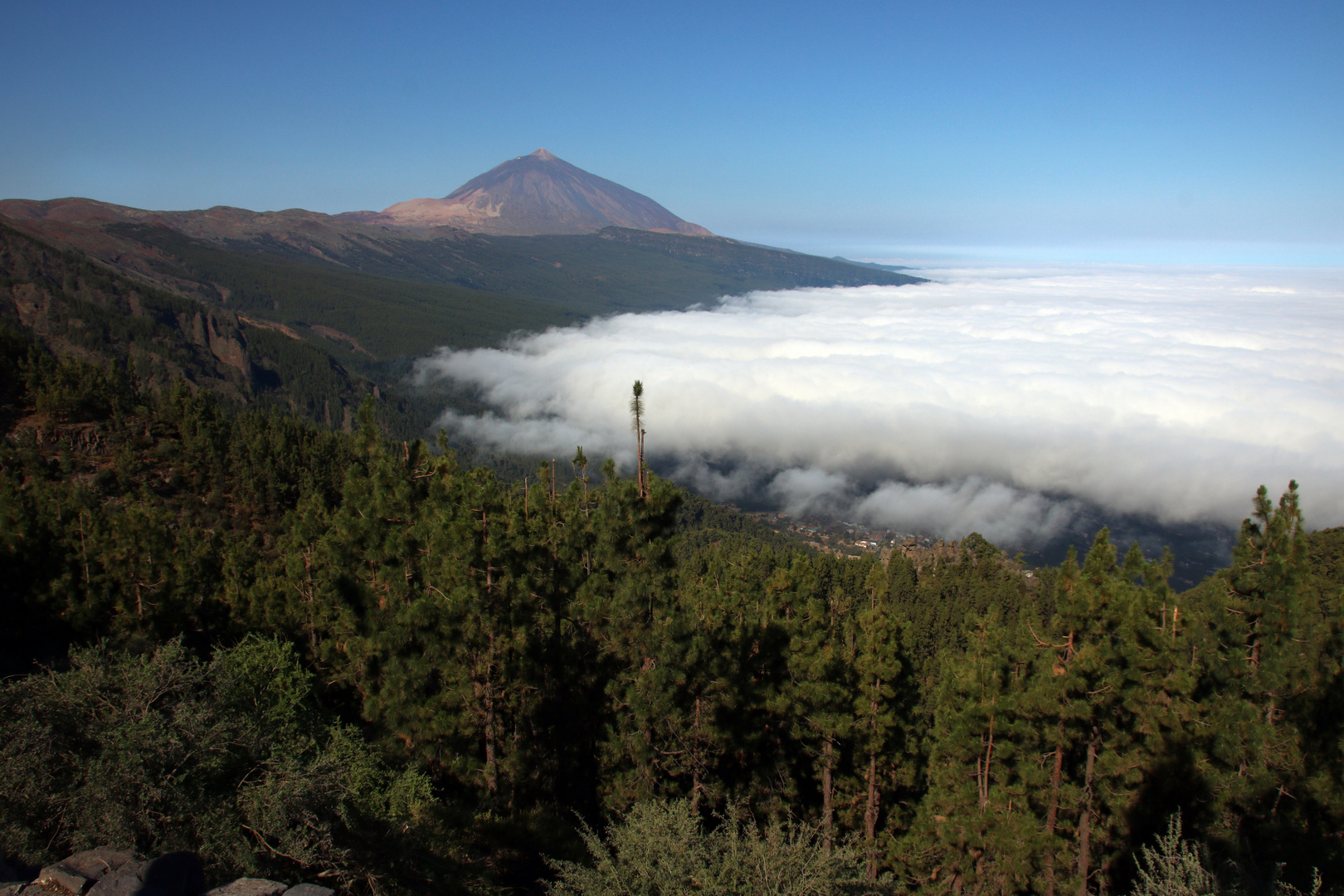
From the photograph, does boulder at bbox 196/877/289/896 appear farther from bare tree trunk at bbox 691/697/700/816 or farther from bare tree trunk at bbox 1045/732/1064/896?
bare tree trunk at bbox 1045/732/1064/896

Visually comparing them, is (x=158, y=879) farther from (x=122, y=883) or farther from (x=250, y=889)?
(x=250, y=889)

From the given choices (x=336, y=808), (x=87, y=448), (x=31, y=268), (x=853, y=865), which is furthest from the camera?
(x=31, y=268)

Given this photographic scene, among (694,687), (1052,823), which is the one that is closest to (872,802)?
(1052,823)

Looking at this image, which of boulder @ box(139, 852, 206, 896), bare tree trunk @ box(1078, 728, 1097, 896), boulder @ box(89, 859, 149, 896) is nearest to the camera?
boulder @ box(89, 859, 149, 896)

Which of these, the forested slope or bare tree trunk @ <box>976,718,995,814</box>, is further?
bare tree trunk @ <box>976,718,995,814</box>

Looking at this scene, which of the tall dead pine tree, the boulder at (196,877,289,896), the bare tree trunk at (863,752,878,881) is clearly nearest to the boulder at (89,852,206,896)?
the boulder at (196,877,289,896)

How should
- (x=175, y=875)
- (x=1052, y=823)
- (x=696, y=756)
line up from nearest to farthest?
(x=175, y=875)
(x=1052, y=823)
(x=696, y=756)

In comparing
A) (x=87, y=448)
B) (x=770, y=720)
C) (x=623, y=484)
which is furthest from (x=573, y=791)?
(x=87, y=448)

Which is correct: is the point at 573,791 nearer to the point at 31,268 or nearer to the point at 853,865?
the point at 853,865

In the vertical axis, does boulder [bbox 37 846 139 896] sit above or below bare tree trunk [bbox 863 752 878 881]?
above

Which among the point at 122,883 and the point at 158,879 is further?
the point at 158,879

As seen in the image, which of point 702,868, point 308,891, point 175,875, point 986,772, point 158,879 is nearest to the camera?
point 158,879

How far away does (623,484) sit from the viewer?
21875 millimetres

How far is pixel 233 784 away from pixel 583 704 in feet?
47.9
